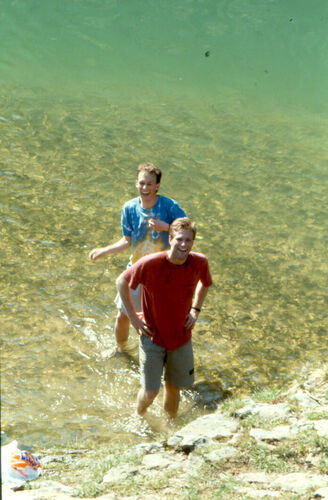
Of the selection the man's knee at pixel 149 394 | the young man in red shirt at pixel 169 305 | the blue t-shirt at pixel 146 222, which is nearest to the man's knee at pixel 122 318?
the blue t-shirt at pixel 146 222

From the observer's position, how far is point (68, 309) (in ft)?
25.6

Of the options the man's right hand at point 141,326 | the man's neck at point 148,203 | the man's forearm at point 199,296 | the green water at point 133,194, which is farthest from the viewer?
the green water at point 133,194

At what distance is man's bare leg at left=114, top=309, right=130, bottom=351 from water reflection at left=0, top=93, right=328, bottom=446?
0.20 meters

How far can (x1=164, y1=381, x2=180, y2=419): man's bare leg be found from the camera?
579cm

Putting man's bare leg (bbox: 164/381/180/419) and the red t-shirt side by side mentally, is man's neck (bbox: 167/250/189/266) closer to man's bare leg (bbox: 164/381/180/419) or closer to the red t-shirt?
the red t-shirt

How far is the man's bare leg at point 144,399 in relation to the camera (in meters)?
5.62

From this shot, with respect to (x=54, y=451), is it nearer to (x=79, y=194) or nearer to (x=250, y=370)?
(x=250, y=370)

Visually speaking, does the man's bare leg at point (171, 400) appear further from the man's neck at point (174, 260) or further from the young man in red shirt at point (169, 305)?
the man's neck at point (174, 260)

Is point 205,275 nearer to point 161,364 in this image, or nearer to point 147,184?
point 161,364

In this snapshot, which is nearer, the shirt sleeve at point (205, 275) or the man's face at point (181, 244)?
the man's face at point (181, 244)

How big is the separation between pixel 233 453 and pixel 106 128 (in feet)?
38.3

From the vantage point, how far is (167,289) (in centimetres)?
518

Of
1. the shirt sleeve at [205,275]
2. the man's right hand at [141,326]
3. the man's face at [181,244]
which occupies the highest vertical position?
the man's face at [181,244]

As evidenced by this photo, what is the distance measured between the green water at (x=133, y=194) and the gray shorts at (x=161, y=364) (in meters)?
0.57
